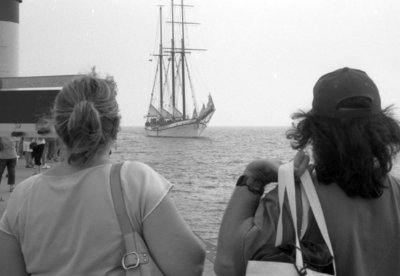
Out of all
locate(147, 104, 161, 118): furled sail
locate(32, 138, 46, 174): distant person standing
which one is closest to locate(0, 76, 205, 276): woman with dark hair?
locate(32, 138, 46, 174): distant person standing

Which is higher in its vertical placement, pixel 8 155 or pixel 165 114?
pixel 8 155

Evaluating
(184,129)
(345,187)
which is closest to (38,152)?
(345,187)

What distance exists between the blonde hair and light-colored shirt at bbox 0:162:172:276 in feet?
0.24

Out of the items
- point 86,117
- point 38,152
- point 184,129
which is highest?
point 86,117

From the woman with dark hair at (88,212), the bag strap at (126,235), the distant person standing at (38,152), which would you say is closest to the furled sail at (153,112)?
the distant person standing at (38,152)

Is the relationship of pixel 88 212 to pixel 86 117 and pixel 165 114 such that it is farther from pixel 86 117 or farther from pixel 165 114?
pixel 165 114

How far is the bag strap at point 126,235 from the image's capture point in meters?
1.78

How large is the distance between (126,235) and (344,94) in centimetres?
80

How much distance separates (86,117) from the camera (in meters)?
1.85

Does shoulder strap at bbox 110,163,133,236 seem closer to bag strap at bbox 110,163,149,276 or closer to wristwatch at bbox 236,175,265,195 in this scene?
bag strap at bbox 110,163,149,276

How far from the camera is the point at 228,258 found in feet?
5.59

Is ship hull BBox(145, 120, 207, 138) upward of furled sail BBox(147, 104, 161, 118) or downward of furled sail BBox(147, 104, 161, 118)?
downward

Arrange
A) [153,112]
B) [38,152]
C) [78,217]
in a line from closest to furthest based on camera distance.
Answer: [78,217] < [38,152] < [153,112]

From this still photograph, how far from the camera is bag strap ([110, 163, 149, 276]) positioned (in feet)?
5.84
